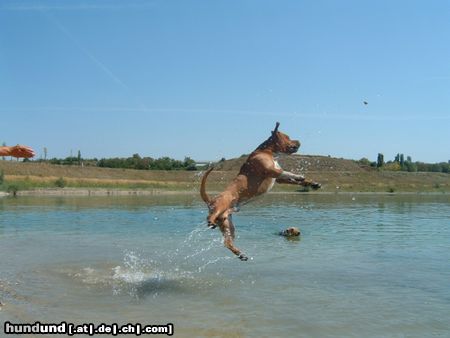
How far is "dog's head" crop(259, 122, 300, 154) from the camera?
11938 millimetres

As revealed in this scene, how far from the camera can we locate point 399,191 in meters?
83.6

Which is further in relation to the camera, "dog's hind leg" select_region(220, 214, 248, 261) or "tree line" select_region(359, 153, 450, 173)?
"tree line" select_region(359, 153, 450, 173)

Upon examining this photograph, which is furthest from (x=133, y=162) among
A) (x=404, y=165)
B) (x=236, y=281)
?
(x=236, y=281)

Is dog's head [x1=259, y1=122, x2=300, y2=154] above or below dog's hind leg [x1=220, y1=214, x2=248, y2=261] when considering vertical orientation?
above

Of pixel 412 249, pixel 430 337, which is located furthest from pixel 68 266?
pixel 412 249

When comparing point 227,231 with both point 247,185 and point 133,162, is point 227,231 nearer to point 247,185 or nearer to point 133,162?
point 247,185

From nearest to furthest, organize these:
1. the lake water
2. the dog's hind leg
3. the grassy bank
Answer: the lake water < the dog's hind leg < the grassy bank

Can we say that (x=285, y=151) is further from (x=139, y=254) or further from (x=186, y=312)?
(x=139, y=254)

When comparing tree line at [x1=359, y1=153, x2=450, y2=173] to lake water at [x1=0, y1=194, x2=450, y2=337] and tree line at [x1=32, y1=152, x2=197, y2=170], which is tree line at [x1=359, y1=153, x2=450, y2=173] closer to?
tree line at [x1=32, y1=152, x2=197, y2=170]

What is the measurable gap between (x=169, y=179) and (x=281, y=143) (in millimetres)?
80652

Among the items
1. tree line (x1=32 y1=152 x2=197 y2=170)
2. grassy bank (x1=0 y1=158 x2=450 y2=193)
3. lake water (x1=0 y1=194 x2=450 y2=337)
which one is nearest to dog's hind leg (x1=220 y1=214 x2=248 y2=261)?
lake water (x1=0 y1=194 x2=450 y2=337)

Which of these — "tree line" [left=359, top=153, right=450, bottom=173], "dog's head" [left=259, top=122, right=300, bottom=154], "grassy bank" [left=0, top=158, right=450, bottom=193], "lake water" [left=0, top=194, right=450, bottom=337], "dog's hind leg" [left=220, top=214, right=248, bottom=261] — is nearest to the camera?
"lake water" [left=0, top=194, right=450, bottom=337]

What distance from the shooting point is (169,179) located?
3620 inches

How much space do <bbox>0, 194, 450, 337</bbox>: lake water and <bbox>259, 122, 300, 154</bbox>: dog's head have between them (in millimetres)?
3060
